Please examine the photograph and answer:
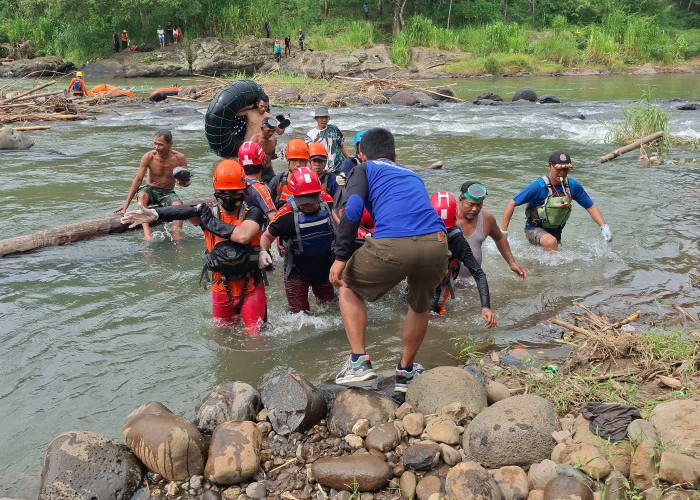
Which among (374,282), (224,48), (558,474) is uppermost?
(224,48)

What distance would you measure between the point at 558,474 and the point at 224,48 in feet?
121

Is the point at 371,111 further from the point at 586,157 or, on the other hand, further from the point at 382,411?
the point at 382,411

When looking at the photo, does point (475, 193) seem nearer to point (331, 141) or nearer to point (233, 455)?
point (331, 141)

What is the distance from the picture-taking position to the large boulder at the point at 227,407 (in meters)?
4.17

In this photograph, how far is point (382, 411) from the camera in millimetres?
4098

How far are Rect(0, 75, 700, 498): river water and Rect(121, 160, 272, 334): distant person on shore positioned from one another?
0.37 metres

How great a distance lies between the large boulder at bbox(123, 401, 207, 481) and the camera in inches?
146

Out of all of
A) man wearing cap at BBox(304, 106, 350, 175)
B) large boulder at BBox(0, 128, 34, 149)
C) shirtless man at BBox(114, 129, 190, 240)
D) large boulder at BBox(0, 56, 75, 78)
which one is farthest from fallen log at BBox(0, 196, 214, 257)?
A: large boulder at BBox(0, 56, 75, 78)

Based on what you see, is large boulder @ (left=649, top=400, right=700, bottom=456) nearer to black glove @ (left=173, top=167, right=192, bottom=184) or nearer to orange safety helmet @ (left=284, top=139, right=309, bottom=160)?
orange safety helmet @ (left=284, top=139, right=309, bottom=160)

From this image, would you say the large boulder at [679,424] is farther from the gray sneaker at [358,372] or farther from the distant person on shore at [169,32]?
the distant person on shore at [169,32]

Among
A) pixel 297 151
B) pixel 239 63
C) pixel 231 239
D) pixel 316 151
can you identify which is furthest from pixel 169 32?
pixel 231 239

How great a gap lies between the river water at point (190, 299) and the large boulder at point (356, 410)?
856mm

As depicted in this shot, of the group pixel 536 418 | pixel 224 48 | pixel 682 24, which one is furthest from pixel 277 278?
pixel 682 24

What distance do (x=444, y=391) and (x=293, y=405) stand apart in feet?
3.27
